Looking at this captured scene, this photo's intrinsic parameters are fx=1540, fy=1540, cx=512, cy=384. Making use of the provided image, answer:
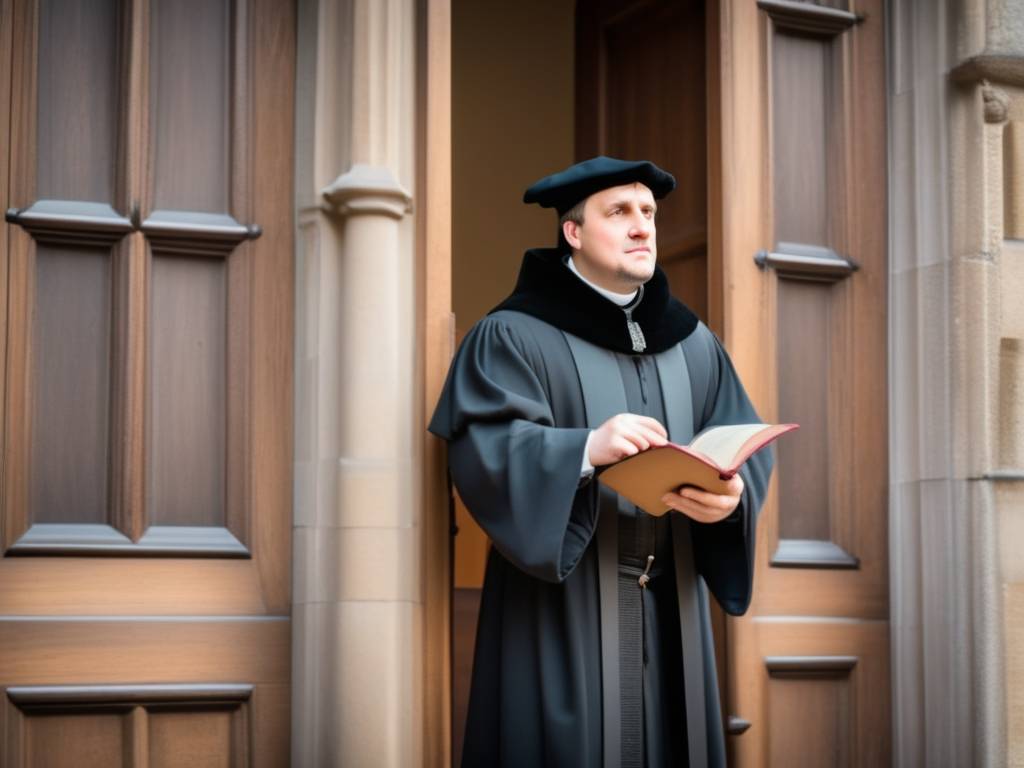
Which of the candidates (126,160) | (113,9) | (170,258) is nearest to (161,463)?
(170,258)

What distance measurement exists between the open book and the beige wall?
10.8ft

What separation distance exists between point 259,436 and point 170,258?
0.55 meters

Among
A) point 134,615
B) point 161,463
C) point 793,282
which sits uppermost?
point 793,282

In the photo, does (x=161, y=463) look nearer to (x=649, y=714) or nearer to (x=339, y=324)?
(x=339, y=324)

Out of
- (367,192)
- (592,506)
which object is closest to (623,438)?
(592,506)

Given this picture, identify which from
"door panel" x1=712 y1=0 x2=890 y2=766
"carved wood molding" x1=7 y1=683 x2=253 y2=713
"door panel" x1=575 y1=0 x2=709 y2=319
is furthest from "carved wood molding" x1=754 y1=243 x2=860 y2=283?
"carved wood molding" x1=7 y1=683 x2=253 y2=713

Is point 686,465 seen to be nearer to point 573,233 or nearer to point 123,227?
point 573,233

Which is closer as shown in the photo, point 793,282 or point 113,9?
point 113,9

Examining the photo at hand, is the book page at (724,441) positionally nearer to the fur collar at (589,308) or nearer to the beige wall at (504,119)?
the fur collar at (589,308)

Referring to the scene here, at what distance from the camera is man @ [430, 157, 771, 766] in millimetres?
3834

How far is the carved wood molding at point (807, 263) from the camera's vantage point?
4824mm

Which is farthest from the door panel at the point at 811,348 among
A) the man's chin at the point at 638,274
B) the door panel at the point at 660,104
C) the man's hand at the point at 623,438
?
the man's hand at the point at 623,438

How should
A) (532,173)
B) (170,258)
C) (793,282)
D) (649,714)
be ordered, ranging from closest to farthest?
(649,714) → (170,258) → (793,282) → (532,173)

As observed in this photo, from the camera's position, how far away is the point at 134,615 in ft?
13.4
